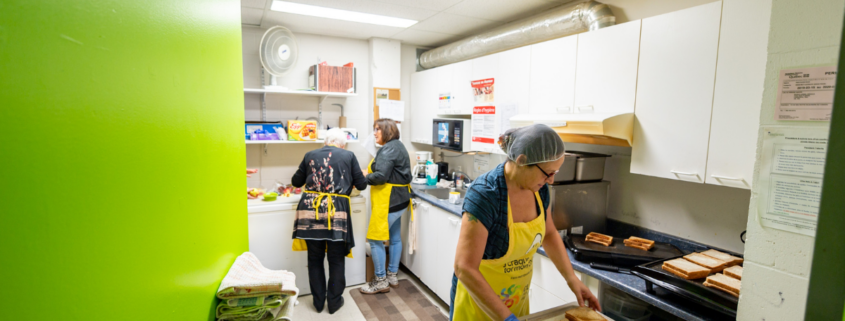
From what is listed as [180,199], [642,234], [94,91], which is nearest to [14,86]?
[94,91]

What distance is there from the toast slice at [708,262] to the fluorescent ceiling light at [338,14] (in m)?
2.66

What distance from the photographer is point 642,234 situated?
2275mm

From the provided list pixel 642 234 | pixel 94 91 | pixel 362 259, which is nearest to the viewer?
pixel 94 91

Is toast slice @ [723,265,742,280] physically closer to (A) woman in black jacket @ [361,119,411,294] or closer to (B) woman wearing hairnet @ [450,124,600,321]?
(B) woman wearing hairnet @ [450,124,600,321]

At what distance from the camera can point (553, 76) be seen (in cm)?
239

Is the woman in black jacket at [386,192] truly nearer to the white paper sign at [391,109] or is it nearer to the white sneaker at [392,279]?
the white sneaker at [392,279]

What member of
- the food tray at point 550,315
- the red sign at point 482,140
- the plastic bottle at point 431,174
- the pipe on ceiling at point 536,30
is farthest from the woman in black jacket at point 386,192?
the food tray at point 550,315

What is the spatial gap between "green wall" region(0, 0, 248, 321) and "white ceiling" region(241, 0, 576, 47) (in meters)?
2.10

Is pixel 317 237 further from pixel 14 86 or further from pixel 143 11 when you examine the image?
pixel 14 86

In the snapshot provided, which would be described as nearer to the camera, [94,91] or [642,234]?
[94,91]

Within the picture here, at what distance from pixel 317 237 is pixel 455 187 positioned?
144 centimetres

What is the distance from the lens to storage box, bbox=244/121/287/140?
3.43 meters

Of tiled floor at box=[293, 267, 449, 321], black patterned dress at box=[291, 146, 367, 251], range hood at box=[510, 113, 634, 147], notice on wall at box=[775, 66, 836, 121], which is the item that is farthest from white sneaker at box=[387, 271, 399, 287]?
notice on wall at box=[775, 66, 836, 121]

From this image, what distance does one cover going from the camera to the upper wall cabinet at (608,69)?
196 centimetres
